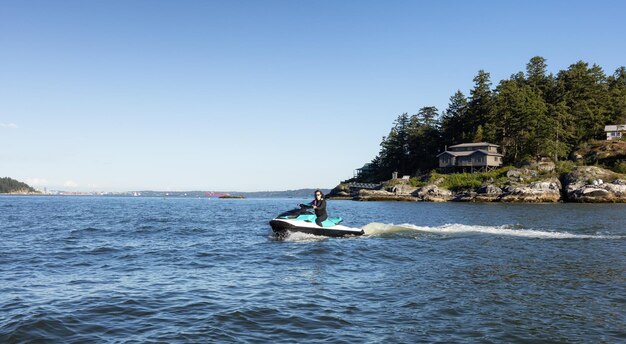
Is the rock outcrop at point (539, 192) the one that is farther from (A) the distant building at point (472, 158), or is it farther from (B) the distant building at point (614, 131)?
(B) the distant building at point (614, 131)

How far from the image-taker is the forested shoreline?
8956cm

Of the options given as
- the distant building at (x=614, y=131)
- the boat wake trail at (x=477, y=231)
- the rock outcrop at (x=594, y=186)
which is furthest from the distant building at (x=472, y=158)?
the boat wake trail at (x=477, y=231)

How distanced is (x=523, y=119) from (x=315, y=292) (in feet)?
289

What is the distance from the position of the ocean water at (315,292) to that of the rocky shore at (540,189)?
176 ft

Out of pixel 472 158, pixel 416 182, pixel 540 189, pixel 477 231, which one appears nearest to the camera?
pixel 477 231

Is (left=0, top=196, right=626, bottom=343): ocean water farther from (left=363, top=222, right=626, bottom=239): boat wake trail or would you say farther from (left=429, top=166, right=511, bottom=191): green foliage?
(left=429, top=166, right=511, bottom=191): green foliage

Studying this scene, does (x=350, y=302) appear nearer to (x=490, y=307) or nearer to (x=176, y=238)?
(x=490, y=307)

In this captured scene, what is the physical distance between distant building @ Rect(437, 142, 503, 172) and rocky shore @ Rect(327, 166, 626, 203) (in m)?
8.61

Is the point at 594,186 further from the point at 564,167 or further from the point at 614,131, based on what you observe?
the point at 614,131

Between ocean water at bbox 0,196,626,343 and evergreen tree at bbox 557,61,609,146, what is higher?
evergreen tree at bbox 557,61,609,146

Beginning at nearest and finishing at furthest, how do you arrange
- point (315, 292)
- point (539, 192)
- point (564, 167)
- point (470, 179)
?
point (315, 292), point (539, 192), point (564, 167), point (470, 179)

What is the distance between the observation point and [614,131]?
8919 centimetres

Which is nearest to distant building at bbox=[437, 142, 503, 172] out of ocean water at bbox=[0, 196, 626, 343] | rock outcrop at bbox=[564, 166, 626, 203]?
rock outcrop at bbox=[564, 166, 626, 203]

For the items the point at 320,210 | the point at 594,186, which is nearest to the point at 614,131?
the point at 594,186
